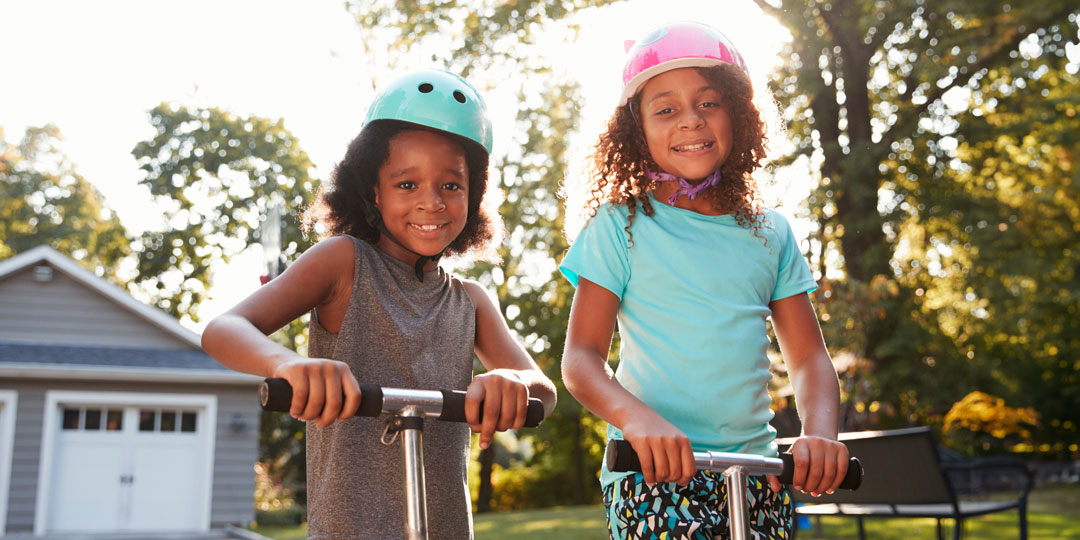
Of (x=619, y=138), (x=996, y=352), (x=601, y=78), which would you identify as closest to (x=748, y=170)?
(x=619, y=138)

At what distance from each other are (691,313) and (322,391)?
0.96 meters

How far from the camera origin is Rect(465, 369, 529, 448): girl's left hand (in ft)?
5.24

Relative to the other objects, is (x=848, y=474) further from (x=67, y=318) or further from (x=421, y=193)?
(x=67, y=318)

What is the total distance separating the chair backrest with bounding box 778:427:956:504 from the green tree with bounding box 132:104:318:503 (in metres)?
28.8

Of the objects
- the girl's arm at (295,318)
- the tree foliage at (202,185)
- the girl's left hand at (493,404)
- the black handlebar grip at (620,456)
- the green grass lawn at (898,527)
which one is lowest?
the green grass lawn at (898,527)

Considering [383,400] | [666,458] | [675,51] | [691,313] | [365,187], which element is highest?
[675,51]

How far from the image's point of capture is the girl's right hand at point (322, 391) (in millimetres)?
1468

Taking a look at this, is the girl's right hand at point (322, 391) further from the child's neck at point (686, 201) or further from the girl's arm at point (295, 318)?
the child's neck at point (686, 201)

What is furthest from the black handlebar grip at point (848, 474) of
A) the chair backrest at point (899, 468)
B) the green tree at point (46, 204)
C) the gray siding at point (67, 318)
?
the green tree at point (46, 204)

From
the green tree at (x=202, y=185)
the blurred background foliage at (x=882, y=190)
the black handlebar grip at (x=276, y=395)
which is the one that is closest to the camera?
the black handlebar grip at (x=276, y=395)

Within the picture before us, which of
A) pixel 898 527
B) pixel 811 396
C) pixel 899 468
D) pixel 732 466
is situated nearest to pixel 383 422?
pixel 732 466

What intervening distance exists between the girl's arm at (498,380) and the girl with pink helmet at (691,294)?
0.20 meters

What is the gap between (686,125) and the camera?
2293 millimetres

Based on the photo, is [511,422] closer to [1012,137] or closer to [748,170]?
[748,170]
